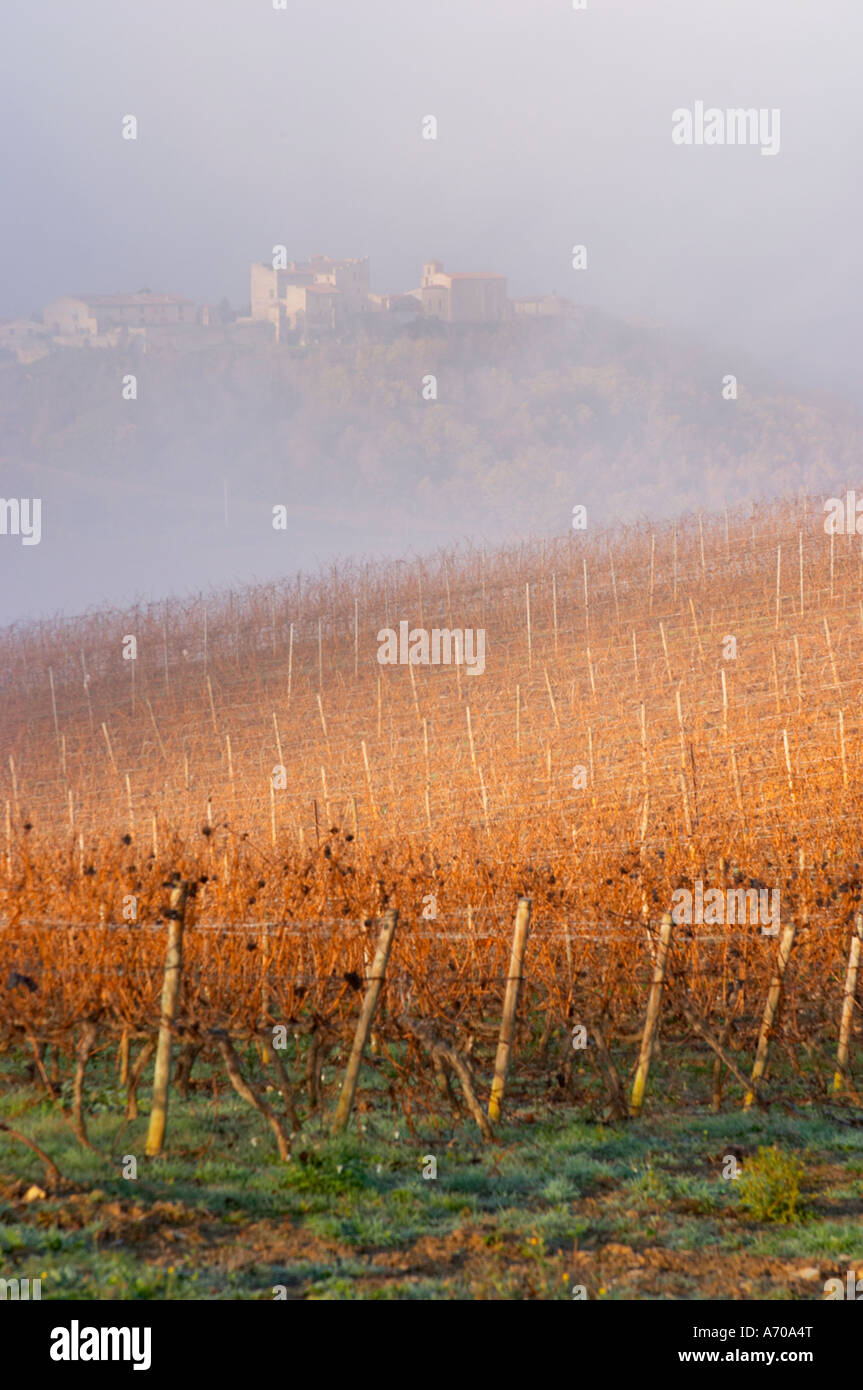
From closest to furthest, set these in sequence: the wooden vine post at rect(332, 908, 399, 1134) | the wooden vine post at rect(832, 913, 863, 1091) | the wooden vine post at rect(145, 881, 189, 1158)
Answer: the wooden vine post at rect(145, 881, 189, 1158), the wooden vine post at rect(332, 908, 399, 1134), the wooden vine post at rect(832, 913, 863, 1091)

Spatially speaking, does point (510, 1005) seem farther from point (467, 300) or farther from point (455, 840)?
point (467, 300)

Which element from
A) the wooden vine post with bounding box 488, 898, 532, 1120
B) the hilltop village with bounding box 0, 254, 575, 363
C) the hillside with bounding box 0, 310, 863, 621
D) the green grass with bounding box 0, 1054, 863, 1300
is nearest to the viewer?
the green grass with bounding box 0, 1054, 863, 1300

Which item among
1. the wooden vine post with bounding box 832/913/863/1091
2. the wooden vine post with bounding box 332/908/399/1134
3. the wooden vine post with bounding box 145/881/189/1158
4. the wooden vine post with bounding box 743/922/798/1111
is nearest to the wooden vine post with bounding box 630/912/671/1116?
the wooden vine post with bounding box 743/922/798/1111

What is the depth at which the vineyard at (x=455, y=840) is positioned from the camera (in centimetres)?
669

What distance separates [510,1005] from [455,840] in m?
7.36

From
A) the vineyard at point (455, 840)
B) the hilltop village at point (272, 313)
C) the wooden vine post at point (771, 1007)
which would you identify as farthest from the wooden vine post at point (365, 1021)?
the hilltop village at point (272, 313)

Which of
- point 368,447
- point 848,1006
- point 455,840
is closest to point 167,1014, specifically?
point 848,1006

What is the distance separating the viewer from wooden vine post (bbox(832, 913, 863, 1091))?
746 centimetres

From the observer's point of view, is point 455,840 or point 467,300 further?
point 467,300

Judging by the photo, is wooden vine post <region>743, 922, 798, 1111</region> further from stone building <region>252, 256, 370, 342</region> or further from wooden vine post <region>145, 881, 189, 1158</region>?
stone building <region>252, 256, 370, 342</region>

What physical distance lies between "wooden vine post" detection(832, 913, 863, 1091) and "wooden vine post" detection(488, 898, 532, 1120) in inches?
86.6

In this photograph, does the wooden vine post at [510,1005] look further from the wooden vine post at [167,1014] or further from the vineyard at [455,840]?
the wooden vine post at [167,1014]

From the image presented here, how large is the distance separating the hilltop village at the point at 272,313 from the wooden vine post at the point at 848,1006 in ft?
484

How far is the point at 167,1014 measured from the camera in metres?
5.79
